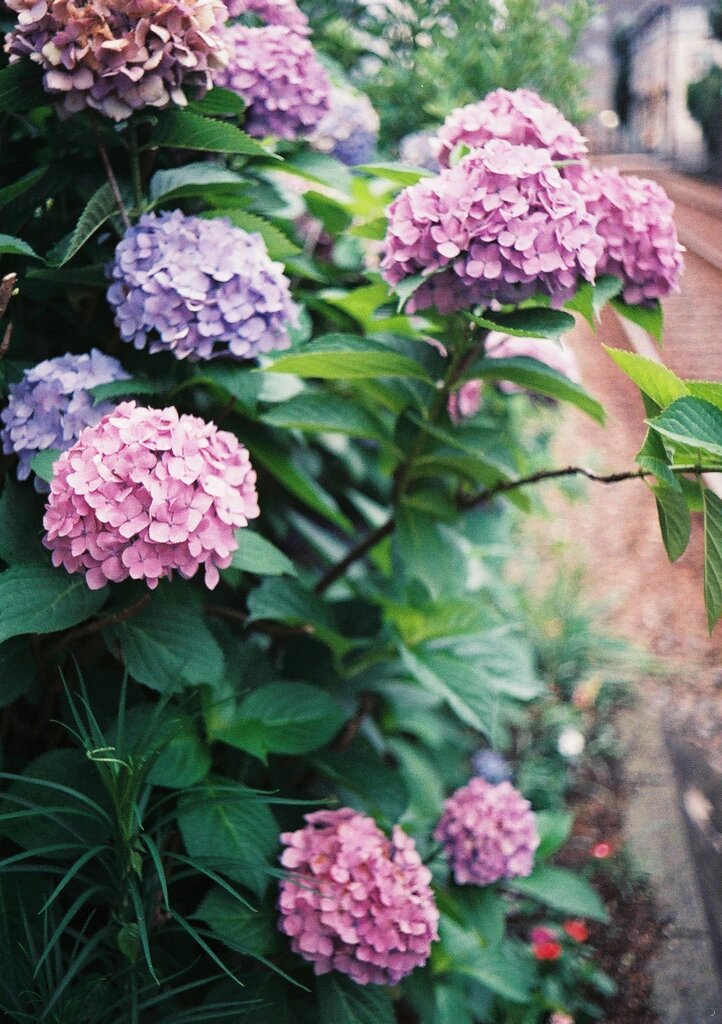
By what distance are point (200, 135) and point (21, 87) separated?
0.17m

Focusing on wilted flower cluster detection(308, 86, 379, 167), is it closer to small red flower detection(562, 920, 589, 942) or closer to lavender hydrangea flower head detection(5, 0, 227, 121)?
lavender hydrangea flower head detection(5, 0, 227, 121)

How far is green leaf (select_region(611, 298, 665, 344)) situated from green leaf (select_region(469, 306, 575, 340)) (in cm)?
11

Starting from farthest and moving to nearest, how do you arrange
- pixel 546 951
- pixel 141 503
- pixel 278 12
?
pixel 546 951
pixel 278 12
pixel 141 503

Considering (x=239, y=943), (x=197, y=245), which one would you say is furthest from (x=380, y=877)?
(x=197, y=245)

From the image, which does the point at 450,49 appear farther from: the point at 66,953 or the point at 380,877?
the point at 66,953

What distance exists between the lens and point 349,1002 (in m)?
Result: 0.90

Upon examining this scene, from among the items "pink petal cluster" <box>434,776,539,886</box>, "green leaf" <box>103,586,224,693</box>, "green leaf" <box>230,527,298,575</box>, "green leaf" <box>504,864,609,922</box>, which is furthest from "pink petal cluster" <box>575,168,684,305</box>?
"green leaf" <box>504,864,609,922</box>

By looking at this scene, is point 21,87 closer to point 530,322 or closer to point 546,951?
point 530,322

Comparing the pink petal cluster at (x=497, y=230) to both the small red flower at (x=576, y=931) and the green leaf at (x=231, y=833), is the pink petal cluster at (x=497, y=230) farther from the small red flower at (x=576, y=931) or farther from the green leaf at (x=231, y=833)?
the small red flower at (x=576, y=931)

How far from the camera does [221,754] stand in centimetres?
110

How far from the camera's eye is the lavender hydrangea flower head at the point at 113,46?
79 centimetres

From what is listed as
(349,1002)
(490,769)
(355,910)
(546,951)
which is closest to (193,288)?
(355,910)

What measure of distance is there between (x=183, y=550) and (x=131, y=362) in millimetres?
366

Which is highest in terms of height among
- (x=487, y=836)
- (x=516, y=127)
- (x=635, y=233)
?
(x=516, y=127)
